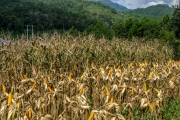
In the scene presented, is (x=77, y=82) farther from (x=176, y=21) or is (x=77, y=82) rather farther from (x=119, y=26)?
(x=119, y=26)

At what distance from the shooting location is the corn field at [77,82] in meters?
3.73

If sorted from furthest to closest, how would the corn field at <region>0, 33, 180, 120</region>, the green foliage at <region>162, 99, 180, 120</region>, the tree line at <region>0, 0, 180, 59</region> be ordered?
the tree line at <region>0, 0, 180, 59</region> → the green foliage at <region>162, 99, 180, 120</region> → the corn field at <region>0, 33, 180, 120</region>

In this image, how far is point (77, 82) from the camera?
5746 mm

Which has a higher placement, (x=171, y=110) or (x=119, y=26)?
(x=171, y=110)

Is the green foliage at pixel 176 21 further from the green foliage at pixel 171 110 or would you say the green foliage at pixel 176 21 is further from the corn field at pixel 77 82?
the green foliage at pixel 171 110

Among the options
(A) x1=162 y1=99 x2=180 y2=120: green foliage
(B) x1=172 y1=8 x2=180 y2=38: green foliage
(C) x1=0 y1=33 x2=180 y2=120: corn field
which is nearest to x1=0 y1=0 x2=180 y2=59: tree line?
(B) x1=172 y1=8 x2=180 y2=38: green foliage

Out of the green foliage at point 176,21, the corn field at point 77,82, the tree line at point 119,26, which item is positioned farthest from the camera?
the green foliage at point 176,21

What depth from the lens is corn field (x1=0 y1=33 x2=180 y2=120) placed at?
12.2 feet

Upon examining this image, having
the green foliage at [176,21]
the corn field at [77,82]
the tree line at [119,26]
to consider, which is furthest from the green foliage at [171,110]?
the green foliage at [176,21]

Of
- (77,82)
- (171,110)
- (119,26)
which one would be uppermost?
(77,82)

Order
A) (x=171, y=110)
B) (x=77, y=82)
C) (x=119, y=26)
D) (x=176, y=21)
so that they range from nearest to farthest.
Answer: (x=77, y=82)
(x=171, y=110)
(x=176, y=21)
(x=119, y=26)

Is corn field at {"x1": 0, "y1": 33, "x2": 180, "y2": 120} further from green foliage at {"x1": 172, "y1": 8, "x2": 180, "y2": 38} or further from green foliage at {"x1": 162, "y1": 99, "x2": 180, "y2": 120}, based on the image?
green foliage at {"x1": 172, "y1": 8, "x2": 180, "y2": 38}

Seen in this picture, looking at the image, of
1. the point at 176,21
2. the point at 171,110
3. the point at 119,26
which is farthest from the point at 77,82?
the point at 119,26

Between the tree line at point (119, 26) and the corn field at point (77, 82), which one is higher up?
the corn field at point (77, 82)
